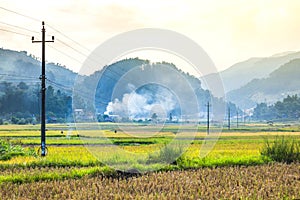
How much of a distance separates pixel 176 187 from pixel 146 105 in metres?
13.4

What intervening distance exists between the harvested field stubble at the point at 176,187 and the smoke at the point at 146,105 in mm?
7496

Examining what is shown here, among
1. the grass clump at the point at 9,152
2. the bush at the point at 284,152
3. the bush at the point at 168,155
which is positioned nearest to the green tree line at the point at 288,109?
the grass clump at the point at 9,152

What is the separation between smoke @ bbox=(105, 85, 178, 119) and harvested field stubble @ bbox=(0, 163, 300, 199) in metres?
7.50

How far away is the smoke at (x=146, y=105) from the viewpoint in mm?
19391

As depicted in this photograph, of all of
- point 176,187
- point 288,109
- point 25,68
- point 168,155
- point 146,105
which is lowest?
point 176,187

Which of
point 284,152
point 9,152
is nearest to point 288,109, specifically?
point 9,152

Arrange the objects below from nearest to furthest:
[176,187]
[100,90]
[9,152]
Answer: [176,187], [9,152], [100,90]

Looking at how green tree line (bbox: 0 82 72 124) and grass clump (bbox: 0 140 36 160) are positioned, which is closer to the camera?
grass clump (bbox: 0 140 36 160)

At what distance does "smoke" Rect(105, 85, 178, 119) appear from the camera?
63.6 ft

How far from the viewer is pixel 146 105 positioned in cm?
2317

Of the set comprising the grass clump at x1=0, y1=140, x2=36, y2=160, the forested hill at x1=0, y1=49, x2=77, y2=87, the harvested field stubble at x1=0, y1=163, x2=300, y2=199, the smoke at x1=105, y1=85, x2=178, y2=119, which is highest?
the forested hill at x1=0, y1=49, x2=77, y2=87

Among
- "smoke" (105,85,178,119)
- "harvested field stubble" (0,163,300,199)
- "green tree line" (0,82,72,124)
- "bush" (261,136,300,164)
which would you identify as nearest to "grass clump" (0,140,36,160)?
"smoke" (105,85,178,119)

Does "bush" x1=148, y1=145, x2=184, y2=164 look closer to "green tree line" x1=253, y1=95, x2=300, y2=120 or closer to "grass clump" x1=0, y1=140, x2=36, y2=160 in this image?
"grass clump" x1=0, y1=140, x2=36, y2=160

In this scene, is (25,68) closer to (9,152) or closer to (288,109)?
(288,109)
